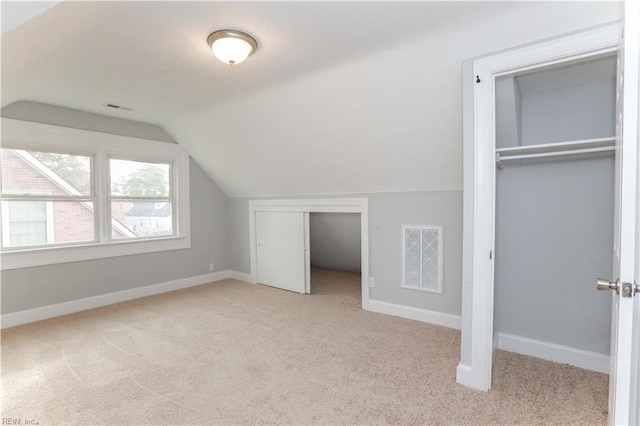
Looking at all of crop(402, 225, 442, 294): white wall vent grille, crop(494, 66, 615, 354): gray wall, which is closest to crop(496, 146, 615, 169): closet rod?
crop(494, 66, 615, 354): gray wall

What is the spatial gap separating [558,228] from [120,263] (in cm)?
465

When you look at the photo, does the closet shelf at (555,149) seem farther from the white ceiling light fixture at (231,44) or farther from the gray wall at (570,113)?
the white ceiling light fixture at (231,44)

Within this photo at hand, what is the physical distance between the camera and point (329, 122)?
2982 mm

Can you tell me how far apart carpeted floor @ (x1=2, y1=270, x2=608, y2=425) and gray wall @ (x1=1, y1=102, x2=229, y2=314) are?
14.0 inches

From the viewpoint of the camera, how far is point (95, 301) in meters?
3.74

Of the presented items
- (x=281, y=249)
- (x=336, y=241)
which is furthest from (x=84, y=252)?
(x=336, y=241)

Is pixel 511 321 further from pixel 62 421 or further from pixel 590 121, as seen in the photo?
pixel 62 421

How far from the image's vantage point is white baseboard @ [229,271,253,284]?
487 centimetres

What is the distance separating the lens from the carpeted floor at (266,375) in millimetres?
1831

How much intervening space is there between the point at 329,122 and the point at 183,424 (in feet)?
8.30

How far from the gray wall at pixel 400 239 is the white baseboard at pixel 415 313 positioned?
0.04m

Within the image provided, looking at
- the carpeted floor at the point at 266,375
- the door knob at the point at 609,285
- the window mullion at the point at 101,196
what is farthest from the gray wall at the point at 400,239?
the window mullion at the point at 101,196

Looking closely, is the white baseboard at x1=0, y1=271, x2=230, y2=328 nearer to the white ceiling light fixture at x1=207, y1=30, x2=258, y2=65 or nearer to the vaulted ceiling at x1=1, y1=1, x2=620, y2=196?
the vaulted ceiling at x1=1, y1=1, x2=620, y2=196

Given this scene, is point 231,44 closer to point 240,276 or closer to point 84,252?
point 84,252
